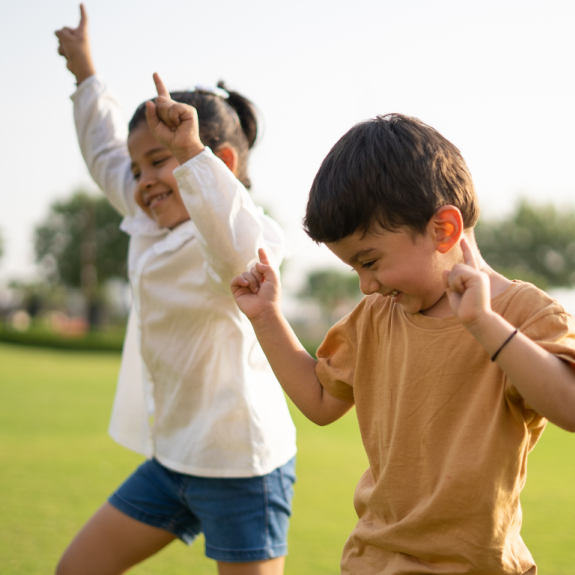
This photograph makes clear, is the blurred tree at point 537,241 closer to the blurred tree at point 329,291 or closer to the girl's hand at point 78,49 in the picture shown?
the blurred tree at point 329,291

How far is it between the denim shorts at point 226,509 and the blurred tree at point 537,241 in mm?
39461

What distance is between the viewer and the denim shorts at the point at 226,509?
181cm

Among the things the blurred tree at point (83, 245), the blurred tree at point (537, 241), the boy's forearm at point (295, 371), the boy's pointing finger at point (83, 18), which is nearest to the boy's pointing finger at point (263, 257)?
the boy's forearm at point (295, 371)

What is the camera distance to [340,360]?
5.10 ft

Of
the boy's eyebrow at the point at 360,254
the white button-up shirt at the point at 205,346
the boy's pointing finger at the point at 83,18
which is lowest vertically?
the white button-up shirt at the point at 205,346

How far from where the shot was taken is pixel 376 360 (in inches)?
58.9

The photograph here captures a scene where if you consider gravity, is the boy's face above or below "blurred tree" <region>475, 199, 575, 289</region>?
above

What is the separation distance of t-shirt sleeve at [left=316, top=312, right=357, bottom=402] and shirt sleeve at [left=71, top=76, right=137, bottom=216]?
1162mm

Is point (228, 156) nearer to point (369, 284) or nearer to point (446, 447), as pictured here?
point (369, 284)

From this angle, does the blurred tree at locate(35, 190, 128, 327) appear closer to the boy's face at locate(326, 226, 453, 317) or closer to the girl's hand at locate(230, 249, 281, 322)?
the girl's hand at locate(230, 249, 281, 322)

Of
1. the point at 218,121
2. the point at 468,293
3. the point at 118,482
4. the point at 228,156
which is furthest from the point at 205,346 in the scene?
the point at 118,482

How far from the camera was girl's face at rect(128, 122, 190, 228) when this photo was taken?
78.7 inches

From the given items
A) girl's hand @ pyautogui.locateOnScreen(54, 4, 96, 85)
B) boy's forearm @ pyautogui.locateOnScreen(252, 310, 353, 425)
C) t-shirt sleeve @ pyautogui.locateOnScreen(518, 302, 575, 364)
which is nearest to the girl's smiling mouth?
boy's forearm @ pyautogui.locateOnScreen(252, 310, 353, 425)

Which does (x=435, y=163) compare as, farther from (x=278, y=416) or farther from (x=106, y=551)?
(x=106, y=551)
